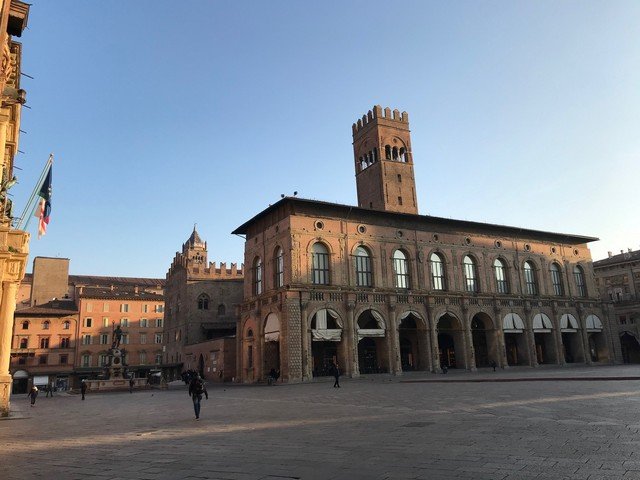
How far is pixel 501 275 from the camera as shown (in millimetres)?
49031

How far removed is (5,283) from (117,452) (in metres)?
13.9

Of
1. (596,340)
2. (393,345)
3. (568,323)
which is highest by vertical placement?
(568,323)

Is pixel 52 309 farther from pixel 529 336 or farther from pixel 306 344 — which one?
pixel 529 336

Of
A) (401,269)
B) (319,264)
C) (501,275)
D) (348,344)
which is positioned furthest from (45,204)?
(501,275)

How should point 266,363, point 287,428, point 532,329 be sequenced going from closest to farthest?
point 287,428
point 266,363
point 532,329

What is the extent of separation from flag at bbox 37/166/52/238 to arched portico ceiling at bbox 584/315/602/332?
168ft

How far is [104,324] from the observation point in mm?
74188

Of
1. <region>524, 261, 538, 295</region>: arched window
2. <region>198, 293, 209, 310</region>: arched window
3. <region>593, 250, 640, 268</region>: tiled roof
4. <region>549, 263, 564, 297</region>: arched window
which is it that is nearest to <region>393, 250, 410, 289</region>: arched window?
<region>524, 261, 538, 295</region>: arched window

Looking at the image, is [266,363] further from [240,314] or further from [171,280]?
[171,280]

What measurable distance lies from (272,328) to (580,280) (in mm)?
36661

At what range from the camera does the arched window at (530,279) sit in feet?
164

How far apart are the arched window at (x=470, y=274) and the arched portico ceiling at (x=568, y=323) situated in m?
11.3

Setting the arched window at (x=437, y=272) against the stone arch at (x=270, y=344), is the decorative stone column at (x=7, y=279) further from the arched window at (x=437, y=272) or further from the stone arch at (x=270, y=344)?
the arched window at (x=437, y=272)

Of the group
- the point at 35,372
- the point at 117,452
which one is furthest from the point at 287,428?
the point at 35,372
